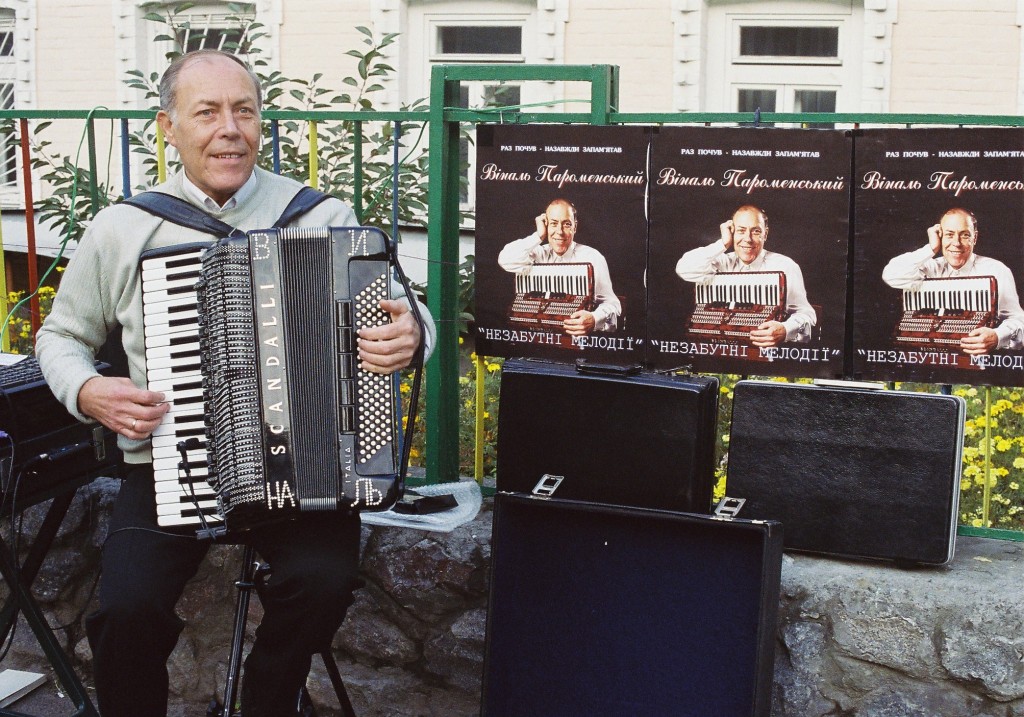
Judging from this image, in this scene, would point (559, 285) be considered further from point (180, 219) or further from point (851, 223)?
point (180, 219)

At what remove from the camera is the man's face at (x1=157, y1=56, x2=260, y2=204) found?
2.85 m

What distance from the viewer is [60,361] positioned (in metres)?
2.79

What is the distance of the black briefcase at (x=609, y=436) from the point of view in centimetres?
286

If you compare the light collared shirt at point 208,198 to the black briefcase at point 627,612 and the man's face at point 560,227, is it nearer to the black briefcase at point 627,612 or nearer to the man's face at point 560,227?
the man's face at point 560,227

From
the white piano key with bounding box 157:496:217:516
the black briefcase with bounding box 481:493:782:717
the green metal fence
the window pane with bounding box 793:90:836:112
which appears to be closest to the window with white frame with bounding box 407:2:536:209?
the window pane with bounding box 793:90:836:112

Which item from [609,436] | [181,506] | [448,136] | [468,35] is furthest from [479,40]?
[181,506]

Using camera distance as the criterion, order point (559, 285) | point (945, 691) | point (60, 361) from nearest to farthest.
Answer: point (60, 361)
point (945, 691)
point (559, 285)

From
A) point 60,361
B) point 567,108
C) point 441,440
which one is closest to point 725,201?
point 441,440

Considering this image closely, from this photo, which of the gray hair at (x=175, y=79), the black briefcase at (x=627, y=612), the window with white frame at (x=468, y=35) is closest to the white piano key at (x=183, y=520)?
the black briefcase at (x=627, y=612)

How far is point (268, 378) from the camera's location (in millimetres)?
2578

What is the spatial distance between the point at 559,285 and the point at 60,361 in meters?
1.29

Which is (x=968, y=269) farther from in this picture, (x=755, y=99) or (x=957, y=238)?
(x=755, y=99)

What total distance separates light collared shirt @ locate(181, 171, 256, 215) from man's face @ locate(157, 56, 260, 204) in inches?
1.0

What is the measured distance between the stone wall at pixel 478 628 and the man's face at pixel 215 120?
1.14m
